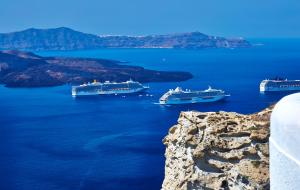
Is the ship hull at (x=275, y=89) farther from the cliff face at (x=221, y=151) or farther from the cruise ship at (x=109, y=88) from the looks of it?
the cliff face at (x=221, y=151)

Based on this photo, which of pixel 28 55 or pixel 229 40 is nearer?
pixel 28 55

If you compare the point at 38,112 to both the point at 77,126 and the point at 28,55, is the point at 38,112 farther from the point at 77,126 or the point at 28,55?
the point at 28,55

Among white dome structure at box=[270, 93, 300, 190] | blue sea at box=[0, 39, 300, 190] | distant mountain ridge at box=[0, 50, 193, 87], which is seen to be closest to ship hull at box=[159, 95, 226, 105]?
blue sea at box=[0, 39, 300, 190]

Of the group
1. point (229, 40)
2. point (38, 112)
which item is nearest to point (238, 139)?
point (38, 112)

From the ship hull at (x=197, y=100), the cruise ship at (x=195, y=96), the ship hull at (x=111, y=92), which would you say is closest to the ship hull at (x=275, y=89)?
the cruise ship at (x=195, y=96)

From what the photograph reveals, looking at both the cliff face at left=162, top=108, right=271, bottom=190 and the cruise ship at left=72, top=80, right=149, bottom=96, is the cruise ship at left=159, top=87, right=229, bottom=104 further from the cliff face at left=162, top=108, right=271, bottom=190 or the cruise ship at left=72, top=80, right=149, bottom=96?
the cliff face at left=162, top=108, right=271, bottom=190

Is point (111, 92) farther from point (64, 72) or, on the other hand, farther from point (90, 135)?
point (90, 135)
